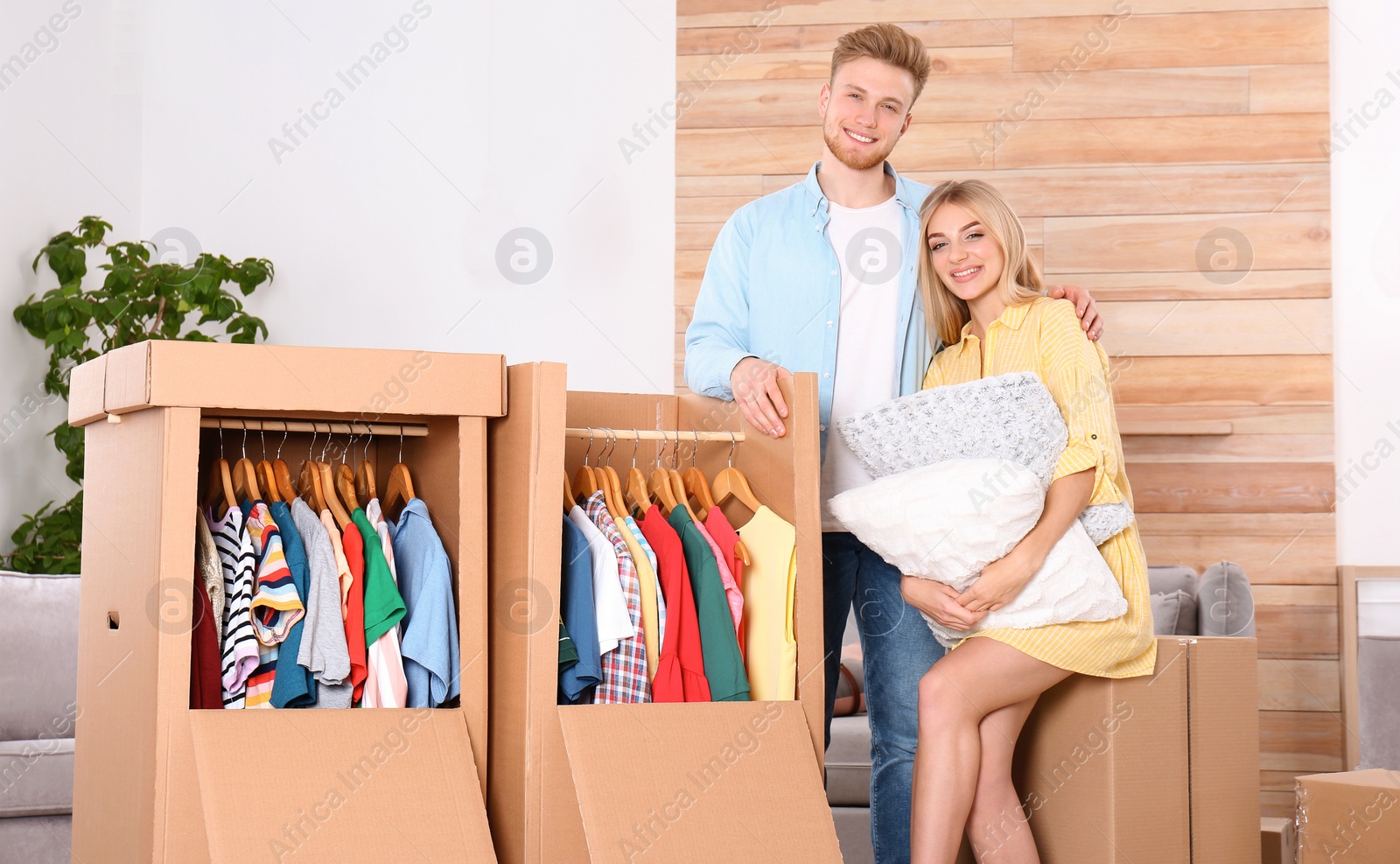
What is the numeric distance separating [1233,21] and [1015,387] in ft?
8.05

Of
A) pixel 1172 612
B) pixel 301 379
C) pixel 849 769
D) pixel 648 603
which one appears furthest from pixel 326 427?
pixel 1172 612

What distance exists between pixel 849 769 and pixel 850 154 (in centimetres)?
153

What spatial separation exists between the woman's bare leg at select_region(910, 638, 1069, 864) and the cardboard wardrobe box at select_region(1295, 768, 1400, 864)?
0.60 m

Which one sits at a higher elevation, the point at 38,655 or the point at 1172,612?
the point at 1172,612

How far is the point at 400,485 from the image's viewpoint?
1.96m

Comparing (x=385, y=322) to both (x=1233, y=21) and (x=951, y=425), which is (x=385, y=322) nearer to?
(x=951, y=425)

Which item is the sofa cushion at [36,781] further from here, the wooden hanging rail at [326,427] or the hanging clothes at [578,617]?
the hanging clothes at [578,617]

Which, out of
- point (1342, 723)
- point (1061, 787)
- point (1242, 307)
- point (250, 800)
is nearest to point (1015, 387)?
point (1061, 787)

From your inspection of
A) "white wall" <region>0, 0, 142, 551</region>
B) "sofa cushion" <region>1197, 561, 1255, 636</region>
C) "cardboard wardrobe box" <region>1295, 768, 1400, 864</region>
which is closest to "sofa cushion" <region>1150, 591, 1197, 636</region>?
"sofa cushion" <region>1197, 561, 1255, 636</region>

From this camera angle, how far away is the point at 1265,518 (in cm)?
347

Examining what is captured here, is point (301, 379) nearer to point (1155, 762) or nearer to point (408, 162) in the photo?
point (1155, 762)

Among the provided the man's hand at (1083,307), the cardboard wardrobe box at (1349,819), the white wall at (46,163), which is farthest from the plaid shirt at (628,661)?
the white wall at (46,163)

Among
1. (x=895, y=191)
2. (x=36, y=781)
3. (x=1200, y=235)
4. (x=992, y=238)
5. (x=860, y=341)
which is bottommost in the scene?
(x=36, y=781)

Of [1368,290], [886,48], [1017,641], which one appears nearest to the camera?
[1017,641]
